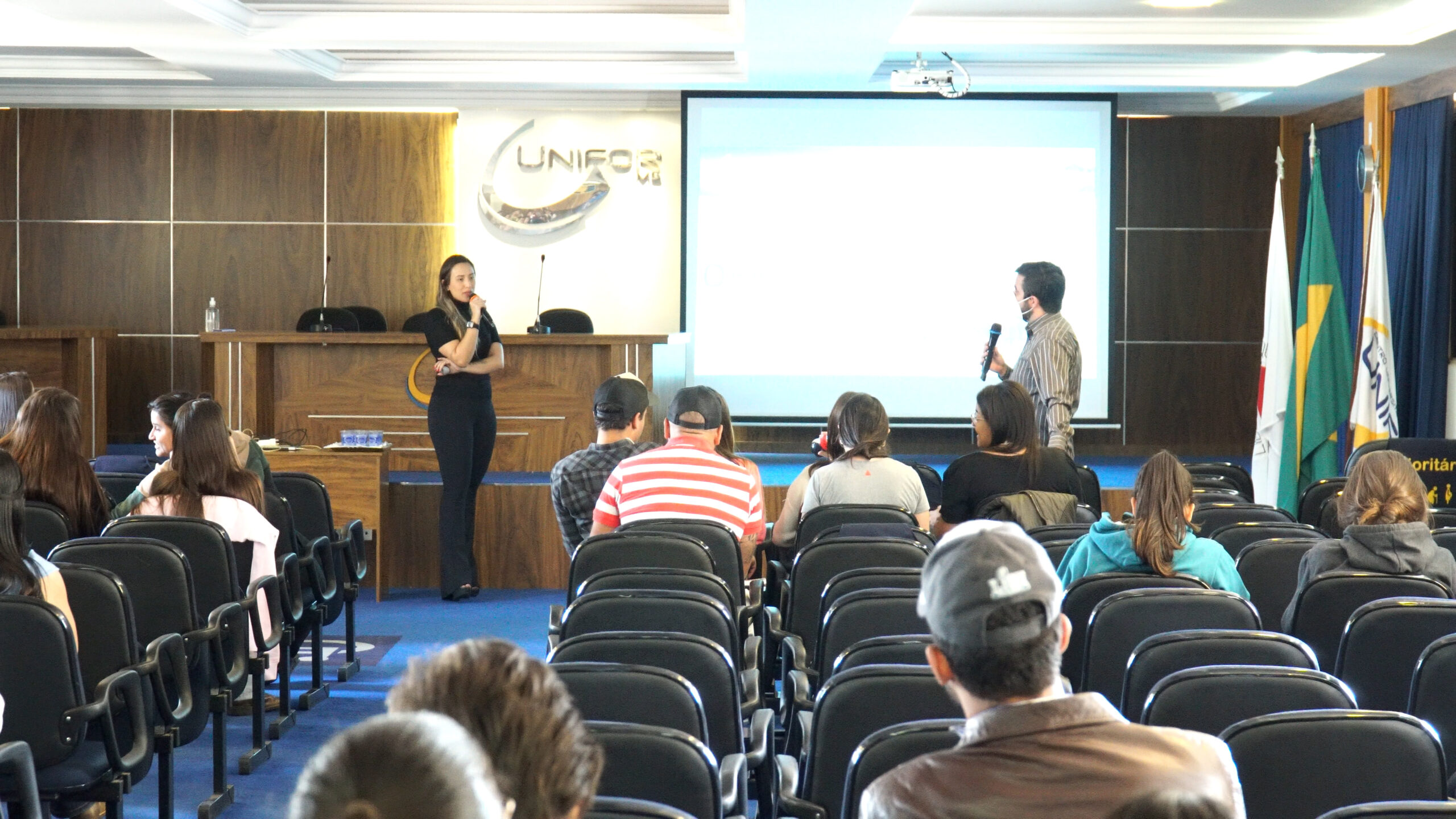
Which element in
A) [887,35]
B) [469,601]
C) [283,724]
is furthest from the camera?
[887,35]

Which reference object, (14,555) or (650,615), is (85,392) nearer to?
(14,555)

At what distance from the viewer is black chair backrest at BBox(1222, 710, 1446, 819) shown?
221 centimetres

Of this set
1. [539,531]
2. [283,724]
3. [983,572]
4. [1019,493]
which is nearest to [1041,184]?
[539,531]

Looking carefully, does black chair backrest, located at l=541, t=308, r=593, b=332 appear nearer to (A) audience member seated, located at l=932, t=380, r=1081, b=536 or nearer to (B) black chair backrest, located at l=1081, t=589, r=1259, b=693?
(A) audience member seated, located at l=932, t=380, r=1081, b=536

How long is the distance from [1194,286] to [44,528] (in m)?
9.40

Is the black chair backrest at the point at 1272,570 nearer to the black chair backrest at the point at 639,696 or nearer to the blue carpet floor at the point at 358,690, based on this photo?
the black chair backrest at the point at 639,696

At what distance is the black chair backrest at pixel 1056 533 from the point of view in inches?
173

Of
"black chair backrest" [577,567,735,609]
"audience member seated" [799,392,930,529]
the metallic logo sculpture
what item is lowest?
"black chair backrest" [577,567,735,609]

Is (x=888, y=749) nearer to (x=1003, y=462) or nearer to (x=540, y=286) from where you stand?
(x=1003, y=462)

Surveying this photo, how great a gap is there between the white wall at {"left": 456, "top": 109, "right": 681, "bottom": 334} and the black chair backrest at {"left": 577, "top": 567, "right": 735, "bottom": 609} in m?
7.69

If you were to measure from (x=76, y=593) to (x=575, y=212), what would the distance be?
8.08m

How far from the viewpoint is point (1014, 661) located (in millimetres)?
1559

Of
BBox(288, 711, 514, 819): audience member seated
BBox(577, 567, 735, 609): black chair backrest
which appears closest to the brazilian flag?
BBox(577, 567, 735, 609): black chair backrest

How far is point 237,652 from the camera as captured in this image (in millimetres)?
4043
